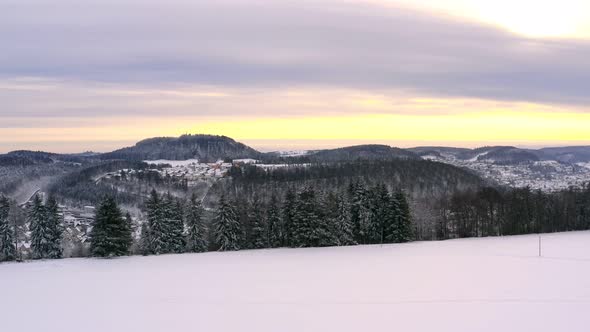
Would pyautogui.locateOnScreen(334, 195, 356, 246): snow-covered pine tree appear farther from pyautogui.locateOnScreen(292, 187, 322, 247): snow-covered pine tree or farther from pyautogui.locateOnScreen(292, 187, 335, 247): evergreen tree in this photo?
pyautogui.locateOnScreen(292, 187, 322, 247): snow-covered pine tree

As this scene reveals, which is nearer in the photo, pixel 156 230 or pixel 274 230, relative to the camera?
pixel 156 230

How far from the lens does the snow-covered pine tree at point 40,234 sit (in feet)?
139

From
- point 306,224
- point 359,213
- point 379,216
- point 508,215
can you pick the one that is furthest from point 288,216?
point 508,215

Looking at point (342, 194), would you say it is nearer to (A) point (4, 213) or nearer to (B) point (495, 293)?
(B) point (495, 293)

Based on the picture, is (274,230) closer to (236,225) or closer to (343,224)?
(236,225)

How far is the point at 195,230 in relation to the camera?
45312 mm

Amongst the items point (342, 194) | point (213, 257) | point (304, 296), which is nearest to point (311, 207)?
point (342, 194)

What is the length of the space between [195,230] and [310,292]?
24.2 metres

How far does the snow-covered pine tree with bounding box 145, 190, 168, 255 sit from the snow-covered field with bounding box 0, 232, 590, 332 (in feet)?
17.0

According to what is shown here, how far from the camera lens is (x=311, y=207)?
4462 cm

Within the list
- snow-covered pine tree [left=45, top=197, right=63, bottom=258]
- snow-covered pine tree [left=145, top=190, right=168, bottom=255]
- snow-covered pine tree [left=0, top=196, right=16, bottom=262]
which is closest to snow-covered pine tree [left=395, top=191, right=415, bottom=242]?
snow-covered pine tree [left=145, top=190, right=168, bottom=255]

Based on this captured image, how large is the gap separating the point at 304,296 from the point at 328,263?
10.7 metres

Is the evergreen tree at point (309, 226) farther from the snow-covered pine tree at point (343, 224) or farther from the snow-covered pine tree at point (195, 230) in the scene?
the snow-covered pine tree at point (195, 230)

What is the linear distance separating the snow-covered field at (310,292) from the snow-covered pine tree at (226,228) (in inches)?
252
